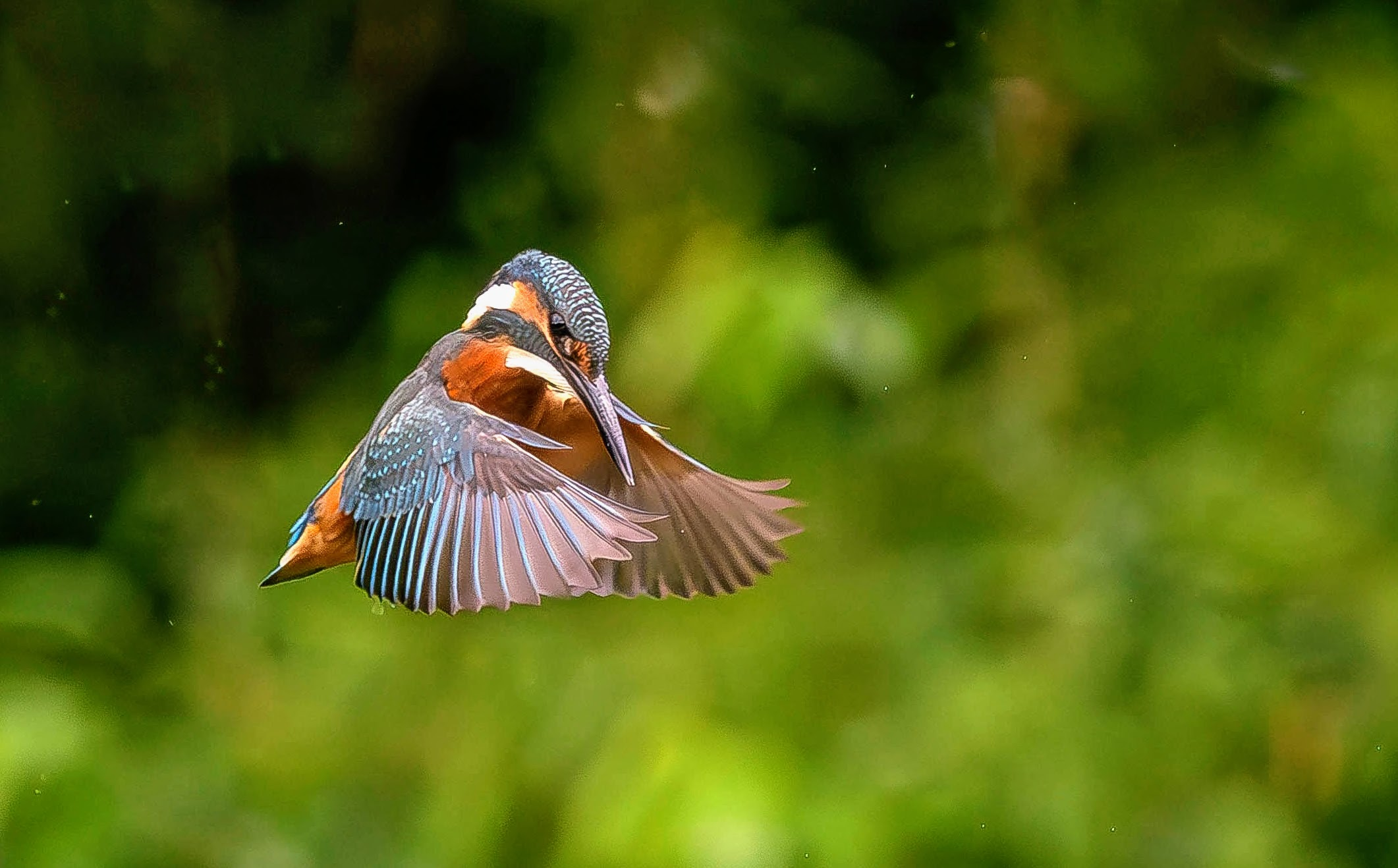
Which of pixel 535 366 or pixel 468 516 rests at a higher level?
pixel 535 366

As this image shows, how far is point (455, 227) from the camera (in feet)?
7.17

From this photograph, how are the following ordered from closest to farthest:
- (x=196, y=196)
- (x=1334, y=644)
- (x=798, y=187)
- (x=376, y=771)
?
(x=1334, y=644) → (x=376, y=771) → (x=798, y=187) → (x=196, y=196)

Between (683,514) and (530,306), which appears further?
(683,514)

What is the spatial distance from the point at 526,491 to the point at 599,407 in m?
0.08

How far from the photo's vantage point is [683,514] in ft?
3.59

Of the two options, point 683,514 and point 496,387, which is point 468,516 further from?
point 683,514

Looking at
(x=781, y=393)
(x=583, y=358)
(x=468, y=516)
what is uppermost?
(x=781, y=393)

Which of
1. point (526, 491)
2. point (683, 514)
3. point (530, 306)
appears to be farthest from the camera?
point (683, 514)

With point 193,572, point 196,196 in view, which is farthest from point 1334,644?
point 196,196

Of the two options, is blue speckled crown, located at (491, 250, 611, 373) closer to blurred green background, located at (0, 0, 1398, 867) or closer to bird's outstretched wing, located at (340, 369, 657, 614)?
bird's outstretched wing, located at (340, 369, 657, 614)

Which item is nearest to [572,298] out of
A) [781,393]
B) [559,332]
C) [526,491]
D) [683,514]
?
[559,332]

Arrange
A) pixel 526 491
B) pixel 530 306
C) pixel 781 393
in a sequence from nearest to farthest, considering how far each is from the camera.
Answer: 1. pixel 526 491
2. pixel 530 306
3. pixel 781 393

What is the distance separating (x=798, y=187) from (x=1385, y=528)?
0.90 metres

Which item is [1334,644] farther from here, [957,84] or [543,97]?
[543,97]
